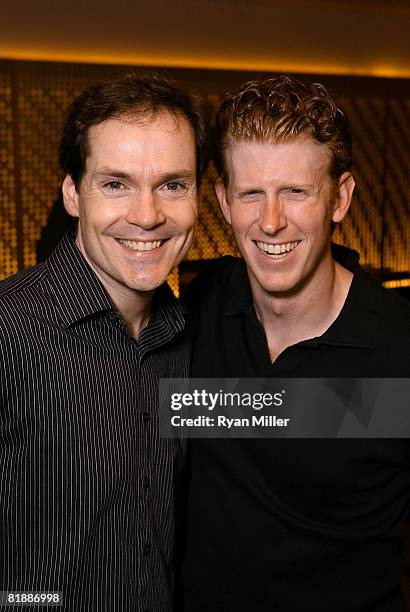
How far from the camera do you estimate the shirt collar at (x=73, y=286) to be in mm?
1570

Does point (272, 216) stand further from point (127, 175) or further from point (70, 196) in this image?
point (70, 196)

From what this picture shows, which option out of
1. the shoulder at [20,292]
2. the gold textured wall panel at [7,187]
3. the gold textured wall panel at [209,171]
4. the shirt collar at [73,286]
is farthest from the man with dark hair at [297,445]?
the gold textured wall panel at [7,187]

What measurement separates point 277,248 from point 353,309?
0.79ft

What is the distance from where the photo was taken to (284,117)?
172 cm

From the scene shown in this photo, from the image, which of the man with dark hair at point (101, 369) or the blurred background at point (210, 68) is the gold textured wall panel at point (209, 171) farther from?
the man with dark hair at point (101, 369)

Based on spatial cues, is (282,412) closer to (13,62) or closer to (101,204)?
(101,204)

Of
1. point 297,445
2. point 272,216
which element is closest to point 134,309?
point 272,216

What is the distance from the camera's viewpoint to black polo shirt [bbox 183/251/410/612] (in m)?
1.71

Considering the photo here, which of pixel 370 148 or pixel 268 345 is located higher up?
pixel 370 148

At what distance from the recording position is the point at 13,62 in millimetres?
5324

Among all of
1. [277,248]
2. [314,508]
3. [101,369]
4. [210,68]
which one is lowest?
[314,508]

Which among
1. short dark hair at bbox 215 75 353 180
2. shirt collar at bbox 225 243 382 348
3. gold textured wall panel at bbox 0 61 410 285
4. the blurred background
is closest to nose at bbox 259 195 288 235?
short dark hair at bbox 215 75 353 180

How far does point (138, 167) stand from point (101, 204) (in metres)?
0.13

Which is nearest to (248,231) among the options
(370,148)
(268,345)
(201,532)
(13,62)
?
(268,345)
